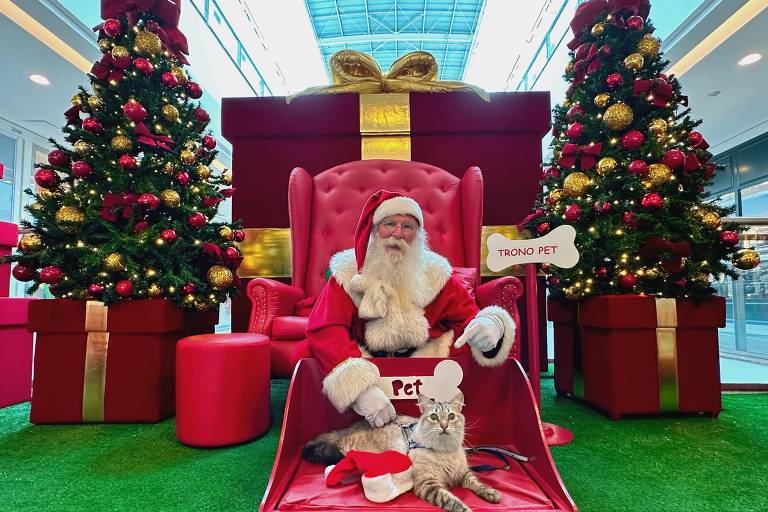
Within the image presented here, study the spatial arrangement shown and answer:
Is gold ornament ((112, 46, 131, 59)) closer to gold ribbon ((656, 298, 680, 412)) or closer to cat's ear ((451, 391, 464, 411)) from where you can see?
cat's ear ((451, 391, 464, 411))

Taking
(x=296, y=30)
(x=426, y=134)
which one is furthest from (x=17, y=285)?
(x=426, y=134)

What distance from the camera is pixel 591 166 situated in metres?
2.18

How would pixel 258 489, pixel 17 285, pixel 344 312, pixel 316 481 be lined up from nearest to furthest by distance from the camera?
1. pixel 316 481
2. pixel 258 489
3. pixel 344 312
4. pixel 17 285

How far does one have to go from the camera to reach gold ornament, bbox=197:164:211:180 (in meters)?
2.27

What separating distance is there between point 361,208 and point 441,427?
157 centimetres

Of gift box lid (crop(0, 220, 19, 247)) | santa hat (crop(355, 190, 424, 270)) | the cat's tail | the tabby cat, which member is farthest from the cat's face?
gift box lid (crop(0, 220, 19, 247))

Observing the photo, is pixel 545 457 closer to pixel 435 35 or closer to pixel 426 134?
pixel 426 134

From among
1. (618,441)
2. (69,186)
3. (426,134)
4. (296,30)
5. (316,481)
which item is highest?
(296,30)

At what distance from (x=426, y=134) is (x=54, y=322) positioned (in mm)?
2381

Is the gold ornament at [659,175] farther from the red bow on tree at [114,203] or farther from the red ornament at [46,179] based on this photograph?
the red ornament at [46,179]

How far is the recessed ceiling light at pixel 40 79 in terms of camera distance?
4.91 meters

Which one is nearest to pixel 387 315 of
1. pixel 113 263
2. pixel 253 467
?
pixel 253 467

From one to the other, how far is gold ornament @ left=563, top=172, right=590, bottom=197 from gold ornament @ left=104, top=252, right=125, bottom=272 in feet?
7.04

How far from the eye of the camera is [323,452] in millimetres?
1177
